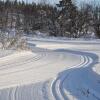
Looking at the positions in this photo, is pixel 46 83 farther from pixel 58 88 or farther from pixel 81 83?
pixel 81 83

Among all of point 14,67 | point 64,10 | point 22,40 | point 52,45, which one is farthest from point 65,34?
point 14,67

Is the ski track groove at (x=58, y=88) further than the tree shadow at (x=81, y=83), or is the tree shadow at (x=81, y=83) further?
the tree shadow at (x=81, y=83)

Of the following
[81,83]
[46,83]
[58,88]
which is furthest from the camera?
[81,83]

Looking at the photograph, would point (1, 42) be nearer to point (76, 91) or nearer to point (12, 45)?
point (12, 45)

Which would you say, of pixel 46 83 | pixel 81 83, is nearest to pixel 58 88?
pixel 46 83

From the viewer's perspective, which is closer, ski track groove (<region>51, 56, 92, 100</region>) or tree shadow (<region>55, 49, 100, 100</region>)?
ski track groove (<region>51, 56, 92, 100</region>)

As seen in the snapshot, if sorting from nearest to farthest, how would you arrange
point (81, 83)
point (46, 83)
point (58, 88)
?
point (58, 88)
point (46, 83)
point (81, 83)

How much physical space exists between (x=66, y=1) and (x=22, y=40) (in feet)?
118

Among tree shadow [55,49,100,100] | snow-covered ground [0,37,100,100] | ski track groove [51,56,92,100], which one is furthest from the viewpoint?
tree shadow [55,49,100,100]

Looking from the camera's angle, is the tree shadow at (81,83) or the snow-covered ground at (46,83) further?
the tree shadow at (81,83)

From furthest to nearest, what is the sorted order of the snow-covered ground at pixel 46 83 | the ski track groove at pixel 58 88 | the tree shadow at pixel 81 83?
the tree shadow at pixel 81 83 < the snow-covered ground at pixel 46 83 < the ski track groove at pixel 58 88

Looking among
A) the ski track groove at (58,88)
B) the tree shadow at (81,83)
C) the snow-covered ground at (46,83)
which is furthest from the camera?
the tree shadow at (81,83)

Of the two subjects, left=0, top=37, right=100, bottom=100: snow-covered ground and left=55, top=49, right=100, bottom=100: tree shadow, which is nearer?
left=0, top=37, right=100, bottom=100: snow-covered ground

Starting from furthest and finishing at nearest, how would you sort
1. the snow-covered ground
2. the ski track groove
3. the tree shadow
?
the tree shadow, the snow-covered ground, the ski track groove
